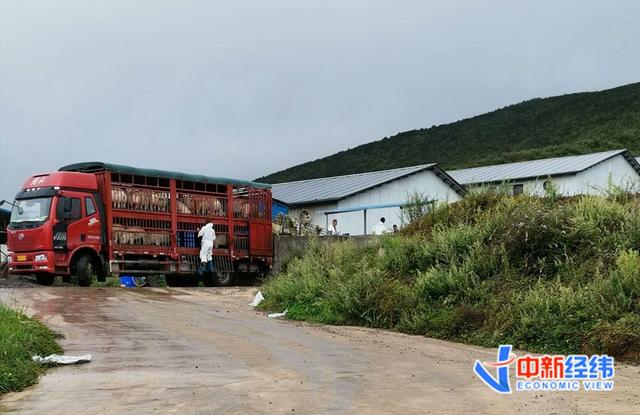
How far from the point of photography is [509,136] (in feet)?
288

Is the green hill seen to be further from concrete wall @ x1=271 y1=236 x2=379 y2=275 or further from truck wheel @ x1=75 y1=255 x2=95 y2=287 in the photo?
truck wheel @ x1=75 y1=255 x2=95 y2=287

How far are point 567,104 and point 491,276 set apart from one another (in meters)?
87.3

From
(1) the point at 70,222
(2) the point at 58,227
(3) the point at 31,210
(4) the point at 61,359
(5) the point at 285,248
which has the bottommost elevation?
(4) the point at 61,359

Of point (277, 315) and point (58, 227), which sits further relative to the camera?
point (58, 227)

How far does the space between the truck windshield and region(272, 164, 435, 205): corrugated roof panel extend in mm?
16875

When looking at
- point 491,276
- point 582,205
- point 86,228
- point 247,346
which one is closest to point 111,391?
point 247,346

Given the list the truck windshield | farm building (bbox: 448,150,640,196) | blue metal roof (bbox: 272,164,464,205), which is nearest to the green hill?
farm building (bbox: 448,150,640,196)

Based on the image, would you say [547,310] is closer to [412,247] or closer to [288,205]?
[412,247]

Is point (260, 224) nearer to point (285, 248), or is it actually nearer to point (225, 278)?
point (285, 248)

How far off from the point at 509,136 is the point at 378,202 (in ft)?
184

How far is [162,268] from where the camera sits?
2158 cm

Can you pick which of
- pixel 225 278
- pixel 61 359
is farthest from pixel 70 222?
pixel 61 359

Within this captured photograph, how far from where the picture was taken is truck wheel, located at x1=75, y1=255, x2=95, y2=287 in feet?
65.2

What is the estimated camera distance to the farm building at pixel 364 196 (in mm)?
33406
